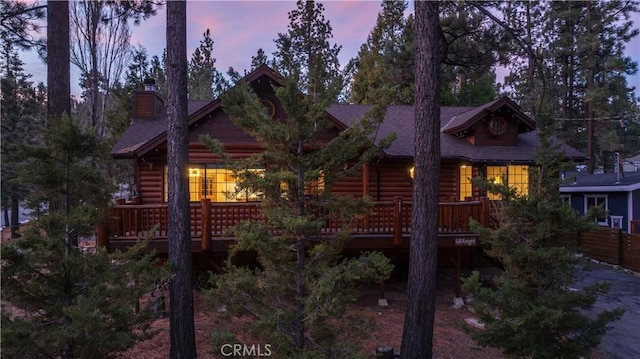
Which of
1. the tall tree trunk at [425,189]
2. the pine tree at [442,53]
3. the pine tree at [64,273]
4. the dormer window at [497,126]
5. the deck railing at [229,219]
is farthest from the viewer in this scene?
the dormer window at [497,126]

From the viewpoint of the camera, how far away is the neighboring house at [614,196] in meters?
16.8

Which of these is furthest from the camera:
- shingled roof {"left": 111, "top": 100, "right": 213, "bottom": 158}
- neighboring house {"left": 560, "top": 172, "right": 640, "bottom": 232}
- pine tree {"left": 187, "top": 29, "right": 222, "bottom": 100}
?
pine tree {"left": 187, "top": 29, "right": 222, "bottom": 100}

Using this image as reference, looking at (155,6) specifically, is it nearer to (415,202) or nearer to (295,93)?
(295,93)

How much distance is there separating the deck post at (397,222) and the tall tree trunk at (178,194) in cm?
491

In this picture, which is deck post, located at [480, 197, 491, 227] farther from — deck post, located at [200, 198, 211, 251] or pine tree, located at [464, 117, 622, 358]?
deck post, located at [200, 198, 211, 251]

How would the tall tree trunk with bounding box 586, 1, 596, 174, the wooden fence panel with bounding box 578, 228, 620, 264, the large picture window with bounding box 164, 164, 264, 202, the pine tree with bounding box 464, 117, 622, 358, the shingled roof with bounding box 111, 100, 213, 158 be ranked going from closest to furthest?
the pine tree with bounding box 464, 117, 622, 358 < the shingled roof with bounding box 111, 100, 213, 158 < the large picture window with bounding box 164, 164, 264, 202 < the wooden fence panel with bounding box 578, 228, 620, 264 < the tall tree trunk with bounding box 586, 1, 596, 174

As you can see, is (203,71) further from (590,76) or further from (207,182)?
(590,76)

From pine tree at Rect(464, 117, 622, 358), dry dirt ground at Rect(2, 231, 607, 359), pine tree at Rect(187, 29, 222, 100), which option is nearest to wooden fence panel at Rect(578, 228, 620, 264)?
dry dirt ground at Rect(2, 231, 607, 359)

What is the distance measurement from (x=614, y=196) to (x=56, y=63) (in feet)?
70.9

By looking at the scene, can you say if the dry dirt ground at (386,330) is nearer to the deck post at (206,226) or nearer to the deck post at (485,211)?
the deck post at (206,226)

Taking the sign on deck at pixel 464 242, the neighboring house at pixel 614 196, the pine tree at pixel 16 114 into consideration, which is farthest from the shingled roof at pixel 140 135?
the neighboring house at pixel 614 196

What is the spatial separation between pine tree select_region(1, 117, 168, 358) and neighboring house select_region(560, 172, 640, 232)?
17.3m

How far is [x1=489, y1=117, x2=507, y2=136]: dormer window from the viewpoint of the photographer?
1419cm

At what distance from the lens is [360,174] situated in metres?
13.2
